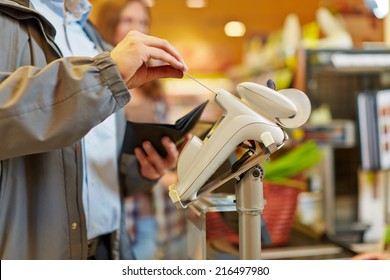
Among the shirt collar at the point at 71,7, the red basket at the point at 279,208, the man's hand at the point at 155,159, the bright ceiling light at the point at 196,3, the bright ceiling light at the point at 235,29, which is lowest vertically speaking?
the red basket at the point at 279,208

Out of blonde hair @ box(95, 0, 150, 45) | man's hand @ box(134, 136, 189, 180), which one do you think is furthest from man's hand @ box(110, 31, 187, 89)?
blonde hair @ box(95, 0, 150, 45)

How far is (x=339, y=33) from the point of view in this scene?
2145 millimetres

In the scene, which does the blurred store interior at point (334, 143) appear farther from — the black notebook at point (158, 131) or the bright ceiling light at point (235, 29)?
the bright ceiling light at point (235, 29)

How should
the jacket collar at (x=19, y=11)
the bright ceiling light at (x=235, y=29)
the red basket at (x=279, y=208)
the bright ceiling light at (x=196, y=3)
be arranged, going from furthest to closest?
1. the bright ceiling light at (x=235, y=29)
2. the bright ceiling light at (x=196, y=3)
3. the red basket at (x=279, y=208)
4. the jacket collar at (x=19, y=11)

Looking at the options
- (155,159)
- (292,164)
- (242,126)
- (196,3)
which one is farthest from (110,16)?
(196,3)

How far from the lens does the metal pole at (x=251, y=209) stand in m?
0.65

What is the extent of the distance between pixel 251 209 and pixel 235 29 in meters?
5.57

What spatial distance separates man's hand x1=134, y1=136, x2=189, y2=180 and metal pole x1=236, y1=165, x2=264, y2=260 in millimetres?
353

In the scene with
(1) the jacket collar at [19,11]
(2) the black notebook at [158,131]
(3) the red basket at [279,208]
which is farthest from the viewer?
(3) the red basket at [279,208]

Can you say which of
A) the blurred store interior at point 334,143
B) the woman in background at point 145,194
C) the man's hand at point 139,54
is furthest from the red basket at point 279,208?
the man's hand at point 139,54

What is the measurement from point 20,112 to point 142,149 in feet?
1.36

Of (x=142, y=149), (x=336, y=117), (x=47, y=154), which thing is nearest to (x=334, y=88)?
(x=336, y=117)

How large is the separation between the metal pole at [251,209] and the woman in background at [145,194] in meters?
1.32

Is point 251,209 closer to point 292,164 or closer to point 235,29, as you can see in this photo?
point 292,164
